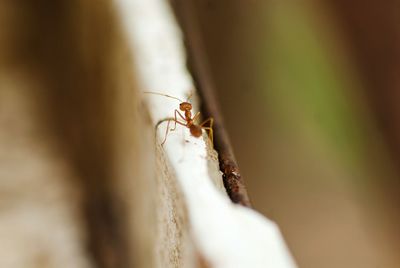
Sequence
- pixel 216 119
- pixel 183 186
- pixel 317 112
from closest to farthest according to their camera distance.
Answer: pixel 183 186
pixel 216 119
pixel 317 112

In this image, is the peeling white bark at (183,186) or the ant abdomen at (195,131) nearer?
the peeling white bark at (183,186)

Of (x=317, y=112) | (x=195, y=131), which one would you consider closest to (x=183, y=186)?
(x=195, y=131)

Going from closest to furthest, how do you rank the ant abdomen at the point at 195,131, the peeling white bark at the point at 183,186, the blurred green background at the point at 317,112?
1. the peeling white bark at the point at 183,186
2. the ant abdomen at the point at 195,131
3. the blurred green background at the point at 317,112

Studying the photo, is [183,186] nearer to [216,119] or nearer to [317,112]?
[216,119]

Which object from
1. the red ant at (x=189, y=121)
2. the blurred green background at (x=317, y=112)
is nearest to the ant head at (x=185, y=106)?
the red ant at (x=189, y=121)

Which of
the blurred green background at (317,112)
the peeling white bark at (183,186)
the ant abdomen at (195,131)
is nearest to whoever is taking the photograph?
the peeling white bark at (183,186)

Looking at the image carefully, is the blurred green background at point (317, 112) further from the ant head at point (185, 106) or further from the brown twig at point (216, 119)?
the ant head at point (185, 106)
